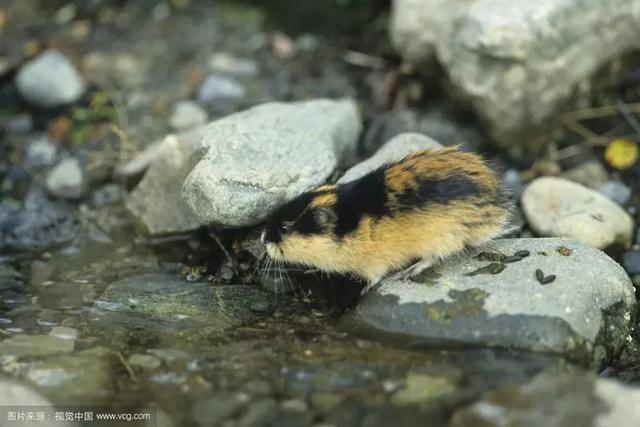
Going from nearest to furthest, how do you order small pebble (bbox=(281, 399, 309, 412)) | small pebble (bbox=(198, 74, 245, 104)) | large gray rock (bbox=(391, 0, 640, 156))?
1. small pebble (bbox=(281, 399, 309, 412))
2. large gray rock (bbox=(391, 0, 640, 156))
3. small pebble (bbox=(198, 74, 245, 104))

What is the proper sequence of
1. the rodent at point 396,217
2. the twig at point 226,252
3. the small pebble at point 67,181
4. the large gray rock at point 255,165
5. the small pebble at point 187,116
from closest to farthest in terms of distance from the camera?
the rodent at point 396,217
the large gray rock at point 255,165
the twig at point 226,252
the small pebble at point 67,181
the small pebble at point 187,116

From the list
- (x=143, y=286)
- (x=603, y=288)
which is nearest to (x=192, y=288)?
(x=143, y=286)

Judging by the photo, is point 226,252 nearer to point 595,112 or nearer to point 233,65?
point 233,65

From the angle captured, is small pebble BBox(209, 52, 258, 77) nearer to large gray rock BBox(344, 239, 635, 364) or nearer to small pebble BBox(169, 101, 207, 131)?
small pebble BBox(169, 101, 207, 131)

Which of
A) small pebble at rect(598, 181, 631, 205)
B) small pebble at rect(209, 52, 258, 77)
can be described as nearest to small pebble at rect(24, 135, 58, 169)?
small pebble at rect(209, 52, 258, 77)

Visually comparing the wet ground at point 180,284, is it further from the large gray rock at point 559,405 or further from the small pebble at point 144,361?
the large gray rock at point 559,405

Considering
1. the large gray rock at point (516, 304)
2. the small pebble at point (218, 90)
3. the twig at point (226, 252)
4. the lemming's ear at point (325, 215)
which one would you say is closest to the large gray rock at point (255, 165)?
the twig at point (226, 252)

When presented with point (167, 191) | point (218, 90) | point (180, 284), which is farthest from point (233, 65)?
point (180, 284)
